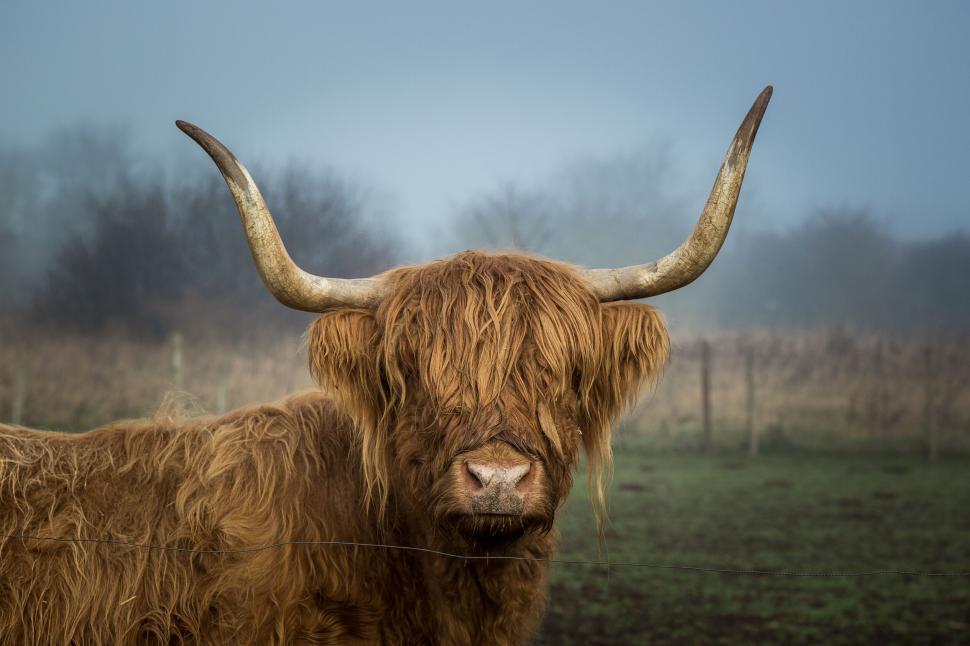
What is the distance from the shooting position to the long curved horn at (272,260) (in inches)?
115

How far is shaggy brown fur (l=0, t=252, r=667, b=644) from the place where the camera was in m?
2.84

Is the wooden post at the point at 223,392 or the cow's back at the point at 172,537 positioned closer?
the cow's back at the point at 172,537

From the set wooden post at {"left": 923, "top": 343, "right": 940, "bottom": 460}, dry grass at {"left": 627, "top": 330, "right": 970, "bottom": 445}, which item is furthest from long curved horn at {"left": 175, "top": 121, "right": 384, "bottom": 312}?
wooden post at {"left": 923, "top": 343, "right": 940, "bottom": 460}

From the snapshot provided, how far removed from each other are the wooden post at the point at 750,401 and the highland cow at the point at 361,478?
41.3ft

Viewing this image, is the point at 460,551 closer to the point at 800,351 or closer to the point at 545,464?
the point at 545,464

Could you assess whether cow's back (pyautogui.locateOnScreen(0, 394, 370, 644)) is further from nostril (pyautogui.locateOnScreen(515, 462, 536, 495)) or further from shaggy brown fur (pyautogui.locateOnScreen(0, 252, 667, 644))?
nostril (pyautogui.locateOnScreen(515, 462, 536, 495))

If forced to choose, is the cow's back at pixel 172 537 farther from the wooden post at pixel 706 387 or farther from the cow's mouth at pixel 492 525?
the wooden post at pixel 706 387

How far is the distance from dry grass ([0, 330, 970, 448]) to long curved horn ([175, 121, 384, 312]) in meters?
7.21

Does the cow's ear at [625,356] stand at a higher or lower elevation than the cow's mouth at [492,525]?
higher

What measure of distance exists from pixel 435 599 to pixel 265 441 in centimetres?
93

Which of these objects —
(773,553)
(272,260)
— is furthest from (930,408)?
(272,260)

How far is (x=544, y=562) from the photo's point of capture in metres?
3.21

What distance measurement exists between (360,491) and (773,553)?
5814mm

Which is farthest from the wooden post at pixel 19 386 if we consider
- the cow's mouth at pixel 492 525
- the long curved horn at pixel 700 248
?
the cow's mouth at pixel 492 525
